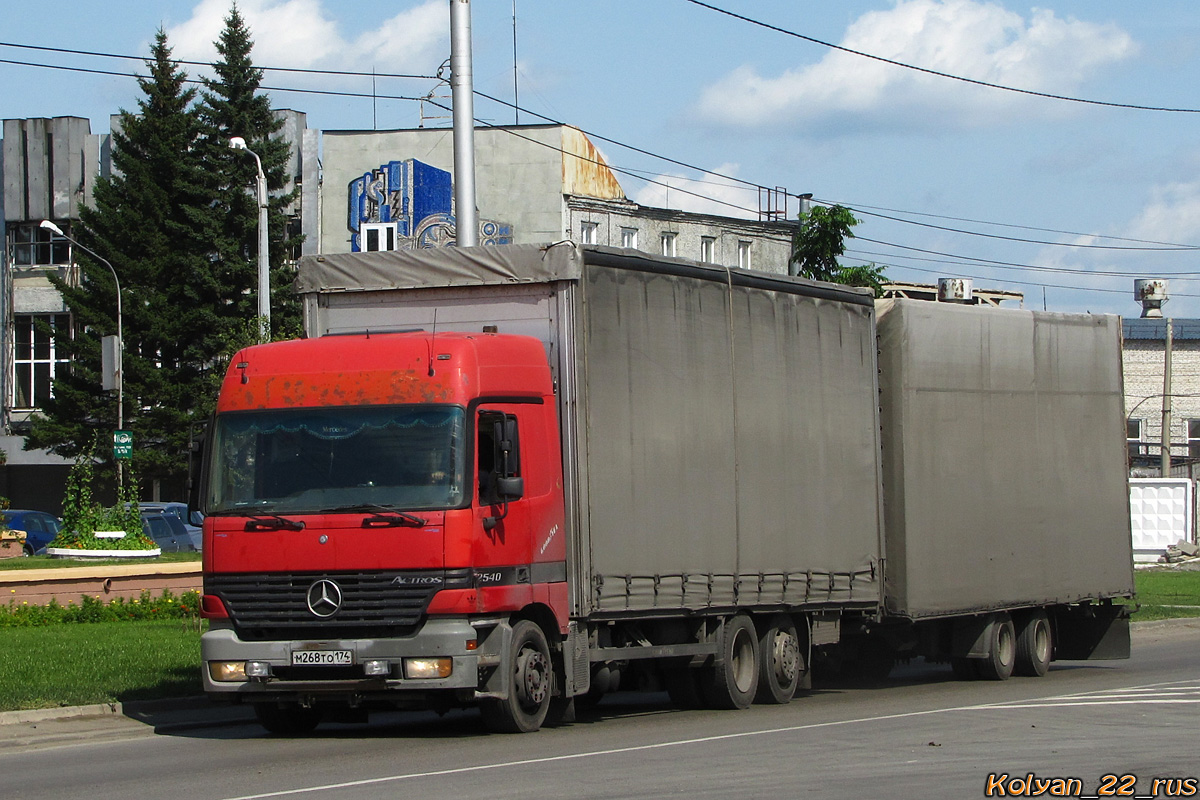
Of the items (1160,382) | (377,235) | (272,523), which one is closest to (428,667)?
(272,523)

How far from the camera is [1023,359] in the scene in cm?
1791

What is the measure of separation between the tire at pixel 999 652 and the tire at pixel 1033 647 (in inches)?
8.9

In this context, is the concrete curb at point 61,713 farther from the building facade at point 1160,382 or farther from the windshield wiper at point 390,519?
the building facade at point 1160,382

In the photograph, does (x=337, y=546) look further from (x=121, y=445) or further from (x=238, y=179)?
(x=238, y=179)

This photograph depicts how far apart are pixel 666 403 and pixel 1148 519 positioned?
1540 inches

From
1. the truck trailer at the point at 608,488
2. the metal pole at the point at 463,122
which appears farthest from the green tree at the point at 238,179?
the truck trailer at the point at 608,488

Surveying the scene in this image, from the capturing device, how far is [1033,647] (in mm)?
18406

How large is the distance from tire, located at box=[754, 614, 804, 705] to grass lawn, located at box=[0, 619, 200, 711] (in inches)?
204

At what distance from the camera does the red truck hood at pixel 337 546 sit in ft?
37.4

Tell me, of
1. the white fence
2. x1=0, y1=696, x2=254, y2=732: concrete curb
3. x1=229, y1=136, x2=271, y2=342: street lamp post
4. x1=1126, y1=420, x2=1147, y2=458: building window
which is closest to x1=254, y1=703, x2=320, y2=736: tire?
x1=0, y1=696, x2=254, y2=732: concrete curb

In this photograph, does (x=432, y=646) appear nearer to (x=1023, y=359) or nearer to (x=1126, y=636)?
(x=1023, y=359)

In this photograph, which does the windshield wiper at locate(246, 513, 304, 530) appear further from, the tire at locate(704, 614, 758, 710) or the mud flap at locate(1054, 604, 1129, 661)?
the mud flap at locate(1054, 604, 1129, 661)

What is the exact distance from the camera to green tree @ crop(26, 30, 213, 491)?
54.2 m

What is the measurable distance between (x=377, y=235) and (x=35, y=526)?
64.8 feet
